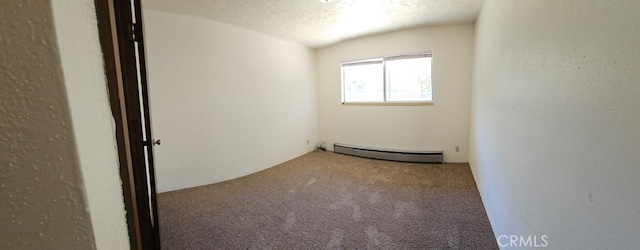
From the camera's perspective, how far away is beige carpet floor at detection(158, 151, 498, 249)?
1854 mm

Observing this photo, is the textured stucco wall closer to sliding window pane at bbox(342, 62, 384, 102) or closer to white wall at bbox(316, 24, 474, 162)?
white wall at bbox(316, 24, 474, 162)

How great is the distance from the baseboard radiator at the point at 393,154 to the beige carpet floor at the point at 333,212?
25 cm

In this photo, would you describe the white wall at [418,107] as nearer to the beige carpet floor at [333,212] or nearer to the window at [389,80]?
the window at [389,80]

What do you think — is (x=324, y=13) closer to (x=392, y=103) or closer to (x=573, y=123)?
(x=392, y=103)

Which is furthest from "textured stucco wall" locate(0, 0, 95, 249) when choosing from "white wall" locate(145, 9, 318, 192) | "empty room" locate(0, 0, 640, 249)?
"white wall" locate(145, 9, 318, 192)

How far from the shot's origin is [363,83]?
14.1 ft

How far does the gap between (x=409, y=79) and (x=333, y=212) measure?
8.34ft

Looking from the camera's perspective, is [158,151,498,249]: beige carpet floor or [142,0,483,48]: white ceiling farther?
[142,0,483,48]: white ceiling

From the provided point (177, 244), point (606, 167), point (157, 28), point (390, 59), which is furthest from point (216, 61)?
point (606, 167)

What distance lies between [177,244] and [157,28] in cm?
221

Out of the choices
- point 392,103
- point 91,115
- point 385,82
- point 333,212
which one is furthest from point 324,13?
point 91,115

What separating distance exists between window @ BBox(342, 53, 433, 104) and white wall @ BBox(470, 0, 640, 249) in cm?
214

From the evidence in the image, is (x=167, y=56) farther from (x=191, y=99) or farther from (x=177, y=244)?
(x=177, y=244)

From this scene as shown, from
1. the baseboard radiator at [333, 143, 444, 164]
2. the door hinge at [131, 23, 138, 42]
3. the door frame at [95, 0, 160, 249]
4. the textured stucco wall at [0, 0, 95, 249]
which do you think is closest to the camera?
the textured stucco wall at [0, 0, 95, 249]
